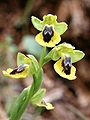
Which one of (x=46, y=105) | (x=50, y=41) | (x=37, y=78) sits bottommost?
(x=46, y=105)

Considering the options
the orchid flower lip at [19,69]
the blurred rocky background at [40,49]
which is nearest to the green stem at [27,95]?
the orchid flower lip at [19,69]

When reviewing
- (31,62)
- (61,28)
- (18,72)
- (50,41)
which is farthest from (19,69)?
(61,28)

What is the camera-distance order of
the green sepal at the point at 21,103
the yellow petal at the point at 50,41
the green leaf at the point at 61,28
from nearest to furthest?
the yellow petal at the point at 50,41
the green leaf at the point at 61,28
the green sepal at the point at 21,103

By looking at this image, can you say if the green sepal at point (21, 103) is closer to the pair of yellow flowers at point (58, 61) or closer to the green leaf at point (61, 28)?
the pair of yellow flowers at point (58, 61)

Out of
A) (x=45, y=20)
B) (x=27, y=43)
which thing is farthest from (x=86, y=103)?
(x=45, y=20)

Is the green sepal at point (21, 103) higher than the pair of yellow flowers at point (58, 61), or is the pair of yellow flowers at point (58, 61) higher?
the pair of yellow flowers at point (58, 61)

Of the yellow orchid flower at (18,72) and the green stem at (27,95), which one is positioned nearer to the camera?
the yellow orchid flower at (18,72)

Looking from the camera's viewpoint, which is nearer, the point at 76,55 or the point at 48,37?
the point at 48,37

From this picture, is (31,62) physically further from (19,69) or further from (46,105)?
(46,105)
